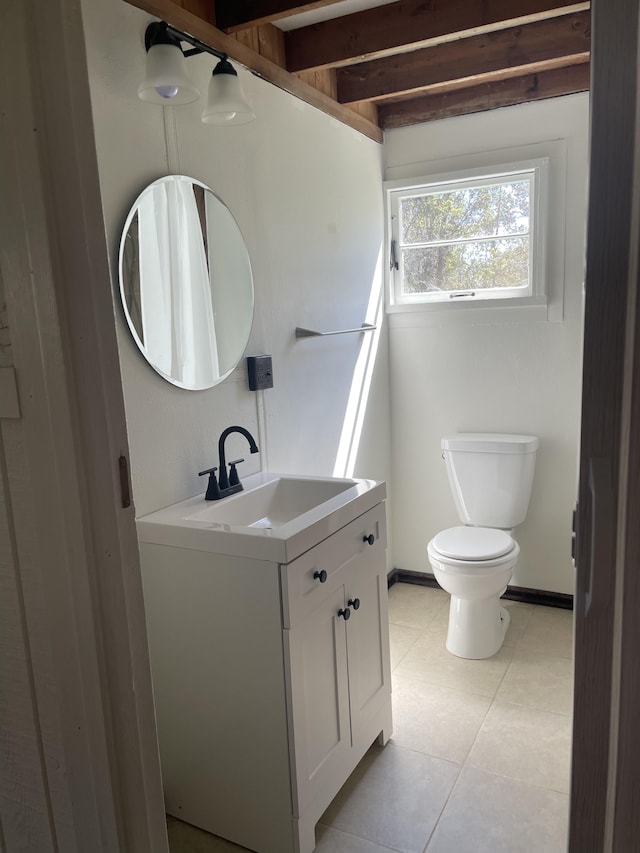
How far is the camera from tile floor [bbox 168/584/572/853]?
1.73 metres

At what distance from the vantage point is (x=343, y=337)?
276 cm

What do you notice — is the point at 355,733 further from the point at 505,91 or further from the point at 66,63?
the point at 505,91

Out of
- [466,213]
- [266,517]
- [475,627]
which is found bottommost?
[475,627]

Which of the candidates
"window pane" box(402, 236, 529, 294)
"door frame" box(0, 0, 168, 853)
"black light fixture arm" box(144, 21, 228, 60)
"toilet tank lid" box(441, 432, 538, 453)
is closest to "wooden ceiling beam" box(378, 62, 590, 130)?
"window pane" box(402, 236, 529, 294)

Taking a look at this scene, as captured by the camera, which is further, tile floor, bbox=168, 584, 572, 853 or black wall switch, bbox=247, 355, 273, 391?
black wall switch, bbox=247, 355, 273, 391

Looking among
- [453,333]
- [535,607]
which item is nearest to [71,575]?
[453,333]

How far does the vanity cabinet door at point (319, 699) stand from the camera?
1597 mm

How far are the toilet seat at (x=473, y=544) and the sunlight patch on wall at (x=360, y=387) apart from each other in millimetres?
530

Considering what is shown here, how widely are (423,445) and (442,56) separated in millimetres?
1761

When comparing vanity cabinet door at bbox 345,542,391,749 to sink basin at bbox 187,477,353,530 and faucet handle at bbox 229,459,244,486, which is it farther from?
faucet handle at bbox 229,459,244,486

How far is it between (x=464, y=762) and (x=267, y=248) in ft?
6.17

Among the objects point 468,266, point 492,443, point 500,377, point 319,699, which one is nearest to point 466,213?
point 468,266

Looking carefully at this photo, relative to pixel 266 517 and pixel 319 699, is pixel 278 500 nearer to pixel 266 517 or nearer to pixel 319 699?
pixel 266 517

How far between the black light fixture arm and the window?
146 centimetres
